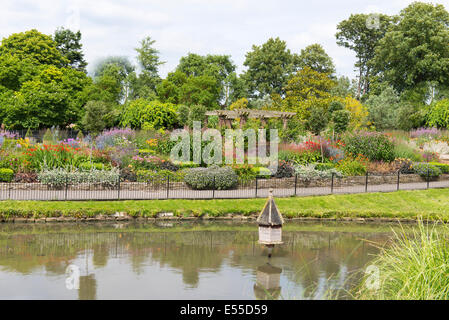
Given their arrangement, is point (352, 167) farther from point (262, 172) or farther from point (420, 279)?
point (420, 279)

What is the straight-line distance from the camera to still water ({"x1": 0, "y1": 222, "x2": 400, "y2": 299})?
945cm

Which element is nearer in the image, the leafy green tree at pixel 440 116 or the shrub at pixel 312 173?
the shrub at pixel 312 173

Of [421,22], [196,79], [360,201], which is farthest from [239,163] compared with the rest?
[421,22]

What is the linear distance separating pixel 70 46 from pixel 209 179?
42571 millimetres

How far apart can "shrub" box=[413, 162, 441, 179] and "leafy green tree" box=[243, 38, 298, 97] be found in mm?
30764

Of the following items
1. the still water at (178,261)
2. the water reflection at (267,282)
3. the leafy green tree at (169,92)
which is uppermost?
Result: the leafy green tree at (169,92)

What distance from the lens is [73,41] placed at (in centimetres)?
5725

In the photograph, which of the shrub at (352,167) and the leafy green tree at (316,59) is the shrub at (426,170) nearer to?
the shrub at (352,167)

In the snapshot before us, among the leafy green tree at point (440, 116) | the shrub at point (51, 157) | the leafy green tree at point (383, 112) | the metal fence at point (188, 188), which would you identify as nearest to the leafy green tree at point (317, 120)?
the metal fence at point (188, 188)

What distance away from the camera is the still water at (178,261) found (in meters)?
9.45

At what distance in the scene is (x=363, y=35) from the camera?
2221 inches

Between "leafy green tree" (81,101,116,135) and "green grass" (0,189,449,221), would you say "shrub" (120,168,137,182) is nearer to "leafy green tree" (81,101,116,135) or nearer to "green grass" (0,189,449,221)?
"green grass" (0,189,449,221)

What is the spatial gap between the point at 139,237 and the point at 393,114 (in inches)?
1411

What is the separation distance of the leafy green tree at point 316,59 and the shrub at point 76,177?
36.8 m
